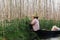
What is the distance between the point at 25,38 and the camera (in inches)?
267

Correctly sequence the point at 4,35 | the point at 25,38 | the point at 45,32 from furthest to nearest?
the point at 45,32 < the point at 25,38 < the point at 4,35

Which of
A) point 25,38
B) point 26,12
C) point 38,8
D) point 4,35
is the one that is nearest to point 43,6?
point 38,8

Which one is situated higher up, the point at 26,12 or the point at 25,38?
the point at 26,12

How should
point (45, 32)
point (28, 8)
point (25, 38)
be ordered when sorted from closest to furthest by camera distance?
point (25, 38), point (45, 32), point (28, 8)

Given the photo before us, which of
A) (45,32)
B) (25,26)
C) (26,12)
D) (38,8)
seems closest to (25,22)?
(25,26)

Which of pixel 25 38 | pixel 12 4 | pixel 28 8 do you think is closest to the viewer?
pixel 25 38

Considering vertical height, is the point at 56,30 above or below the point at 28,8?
below

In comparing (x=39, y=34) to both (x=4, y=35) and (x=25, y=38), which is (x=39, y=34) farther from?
(x=4, y=35)

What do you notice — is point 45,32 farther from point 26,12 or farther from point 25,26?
point 26,12

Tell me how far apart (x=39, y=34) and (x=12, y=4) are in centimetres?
164

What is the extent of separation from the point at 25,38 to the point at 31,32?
0.56 metres

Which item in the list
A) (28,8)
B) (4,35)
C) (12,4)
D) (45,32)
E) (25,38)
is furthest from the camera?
(28,8)

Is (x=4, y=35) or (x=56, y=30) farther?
(x=56, y=30)

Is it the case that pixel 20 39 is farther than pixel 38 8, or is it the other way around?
pixel 38 8
